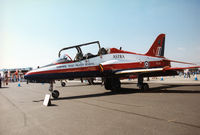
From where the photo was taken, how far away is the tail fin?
18.1 m

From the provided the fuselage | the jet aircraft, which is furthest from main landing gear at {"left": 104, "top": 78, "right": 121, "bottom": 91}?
the fuselage

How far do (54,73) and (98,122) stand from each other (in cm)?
629

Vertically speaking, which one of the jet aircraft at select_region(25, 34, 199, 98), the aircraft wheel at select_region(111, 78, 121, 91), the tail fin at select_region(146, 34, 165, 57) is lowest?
the aircraft wheel at select_region(111, 78, 121, 91)

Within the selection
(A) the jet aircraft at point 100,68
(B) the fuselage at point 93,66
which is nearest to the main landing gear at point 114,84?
(A) the jet aircraft at point 100,68

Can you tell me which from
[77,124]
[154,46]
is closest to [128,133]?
[77,124]

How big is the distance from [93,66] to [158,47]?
1033 centimetres

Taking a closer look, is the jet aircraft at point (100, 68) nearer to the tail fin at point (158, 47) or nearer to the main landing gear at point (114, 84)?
the main landing gear at point (114, 84)

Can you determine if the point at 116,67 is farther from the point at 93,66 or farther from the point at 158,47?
the point at 158,47

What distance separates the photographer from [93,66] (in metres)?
11.6

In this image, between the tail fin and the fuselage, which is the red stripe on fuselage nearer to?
the fuselage

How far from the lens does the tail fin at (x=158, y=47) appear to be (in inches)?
711

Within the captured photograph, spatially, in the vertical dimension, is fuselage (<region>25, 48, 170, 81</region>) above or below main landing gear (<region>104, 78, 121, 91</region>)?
above

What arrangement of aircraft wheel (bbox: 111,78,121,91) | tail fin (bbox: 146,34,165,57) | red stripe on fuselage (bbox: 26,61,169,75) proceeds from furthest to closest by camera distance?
tail fin (bbox: 146,34,165,57) < aircraft wheel (bbox: 111,78,121,91) < red stripe on fuselage (bbox: 26,61,169,75)

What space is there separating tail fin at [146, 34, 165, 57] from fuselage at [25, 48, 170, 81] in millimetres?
2422
